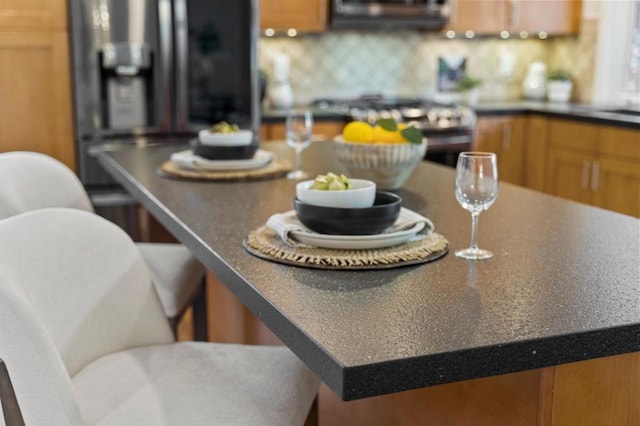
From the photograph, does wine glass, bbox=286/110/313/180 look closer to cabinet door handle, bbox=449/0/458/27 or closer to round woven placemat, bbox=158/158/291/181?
round woven placemat, bbox=158/158/291/181

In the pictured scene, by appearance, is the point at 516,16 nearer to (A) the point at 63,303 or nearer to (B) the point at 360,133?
(B) the point at 360,133

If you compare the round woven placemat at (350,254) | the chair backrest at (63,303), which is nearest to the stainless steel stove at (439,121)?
the chair backrest at (63,303)

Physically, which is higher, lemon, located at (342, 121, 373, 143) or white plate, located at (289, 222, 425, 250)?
lemon, located at (342, 121, 373, 143)

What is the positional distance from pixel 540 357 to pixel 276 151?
191 cm

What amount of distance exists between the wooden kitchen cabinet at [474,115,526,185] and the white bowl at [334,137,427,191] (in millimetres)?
2726

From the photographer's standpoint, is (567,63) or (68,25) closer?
(68,25)

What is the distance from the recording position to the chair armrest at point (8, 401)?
3.89ft

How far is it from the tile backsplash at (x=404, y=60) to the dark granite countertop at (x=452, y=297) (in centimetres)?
319

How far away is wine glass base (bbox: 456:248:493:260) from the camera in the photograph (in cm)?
147

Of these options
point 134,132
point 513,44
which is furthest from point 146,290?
point 513,44

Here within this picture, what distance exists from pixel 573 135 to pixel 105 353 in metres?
3.39

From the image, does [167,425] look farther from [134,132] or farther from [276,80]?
[276,80]

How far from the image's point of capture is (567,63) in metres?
5.36

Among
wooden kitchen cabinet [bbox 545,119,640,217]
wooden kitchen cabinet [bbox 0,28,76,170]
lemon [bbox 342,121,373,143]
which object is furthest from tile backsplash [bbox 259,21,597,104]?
lemon [bbox 342,121,373,143]
